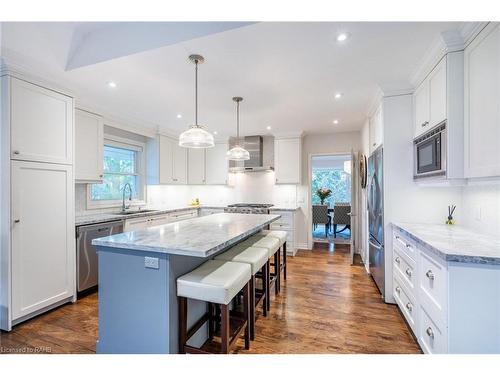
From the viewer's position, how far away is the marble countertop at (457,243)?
1366mm

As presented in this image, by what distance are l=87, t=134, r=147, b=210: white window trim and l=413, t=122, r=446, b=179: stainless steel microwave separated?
4.13 m

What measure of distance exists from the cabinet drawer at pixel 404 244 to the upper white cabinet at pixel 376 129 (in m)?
1.10

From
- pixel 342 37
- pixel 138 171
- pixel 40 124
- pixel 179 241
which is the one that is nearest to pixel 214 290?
pixel 179 241

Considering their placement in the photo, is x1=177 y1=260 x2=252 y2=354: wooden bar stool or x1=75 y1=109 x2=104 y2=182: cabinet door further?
x1=75 y1=109 x2=104 y2=182: cabinet door

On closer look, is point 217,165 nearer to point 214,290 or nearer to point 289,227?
point 289,227

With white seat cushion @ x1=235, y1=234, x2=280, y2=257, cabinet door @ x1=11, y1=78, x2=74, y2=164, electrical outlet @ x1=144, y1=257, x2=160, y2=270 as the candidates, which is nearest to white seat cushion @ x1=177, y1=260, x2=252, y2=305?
electrical outlet @ x1=144, y1=257, x2=160, y2=270

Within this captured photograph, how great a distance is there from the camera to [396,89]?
103 inches

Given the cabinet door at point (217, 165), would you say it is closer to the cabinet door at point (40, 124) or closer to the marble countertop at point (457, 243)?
the cabinet door at point (40, 124)

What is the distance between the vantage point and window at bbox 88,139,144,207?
145 inches

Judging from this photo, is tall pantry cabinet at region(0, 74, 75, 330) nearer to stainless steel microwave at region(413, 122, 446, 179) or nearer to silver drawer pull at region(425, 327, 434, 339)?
silver drawer pull at region(425, 327, 434, 339)

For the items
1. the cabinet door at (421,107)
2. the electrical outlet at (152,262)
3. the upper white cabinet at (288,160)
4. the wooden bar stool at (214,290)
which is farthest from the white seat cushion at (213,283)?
Result: the upper white cabinet at (288,160)
